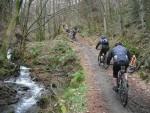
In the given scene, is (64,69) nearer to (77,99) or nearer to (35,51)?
(35,51)

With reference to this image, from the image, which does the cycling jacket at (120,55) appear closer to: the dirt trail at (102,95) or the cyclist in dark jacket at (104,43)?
the dirt trail at (102,95)

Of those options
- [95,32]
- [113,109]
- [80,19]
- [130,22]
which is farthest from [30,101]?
[80,19]

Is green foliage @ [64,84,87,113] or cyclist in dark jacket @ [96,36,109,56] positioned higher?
cyclist in dark jacket @ [96,36,109,56]

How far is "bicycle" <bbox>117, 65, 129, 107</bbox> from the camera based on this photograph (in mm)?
11078

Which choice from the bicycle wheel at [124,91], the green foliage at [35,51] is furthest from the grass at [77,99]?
the green foliage at [35,51]

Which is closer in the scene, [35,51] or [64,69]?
[64,69]

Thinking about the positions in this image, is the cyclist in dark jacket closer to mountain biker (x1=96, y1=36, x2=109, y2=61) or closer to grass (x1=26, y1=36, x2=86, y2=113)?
mountain biker (x1=96, y1=36, x2=109, y2=61)

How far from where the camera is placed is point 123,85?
11.1 m

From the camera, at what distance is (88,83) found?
15.4m

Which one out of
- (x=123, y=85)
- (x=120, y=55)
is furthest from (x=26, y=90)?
(x=123, y=85)

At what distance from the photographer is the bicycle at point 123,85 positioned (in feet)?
36.3

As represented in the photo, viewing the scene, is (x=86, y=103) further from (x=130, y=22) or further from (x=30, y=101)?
(x=130, y=22)

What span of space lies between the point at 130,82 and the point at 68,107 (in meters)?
5.07

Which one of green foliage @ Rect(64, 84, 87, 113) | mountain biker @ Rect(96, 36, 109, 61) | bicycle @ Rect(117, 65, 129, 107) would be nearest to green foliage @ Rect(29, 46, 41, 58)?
mountain biker @ Rect(96, 36, 109, 61)
